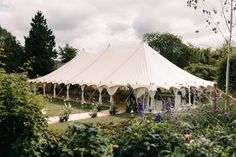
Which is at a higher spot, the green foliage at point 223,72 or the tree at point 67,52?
the tree at point 67,52

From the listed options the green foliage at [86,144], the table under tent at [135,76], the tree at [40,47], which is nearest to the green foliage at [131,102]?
the table under tent at [135,76]

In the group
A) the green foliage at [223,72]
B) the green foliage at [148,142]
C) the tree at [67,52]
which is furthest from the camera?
the tree at [67,52]

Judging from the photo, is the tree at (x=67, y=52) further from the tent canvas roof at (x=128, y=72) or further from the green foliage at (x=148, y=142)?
the green foliage at (x=148, y=142)

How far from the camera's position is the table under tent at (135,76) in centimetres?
2097

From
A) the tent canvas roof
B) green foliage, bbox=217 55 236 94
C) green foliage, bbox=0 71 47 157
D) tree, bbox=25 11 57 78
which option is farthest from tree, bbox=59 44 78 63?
green foliage, bbox=0 71 47 157

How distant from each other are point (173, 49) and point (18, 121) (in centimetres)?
6372

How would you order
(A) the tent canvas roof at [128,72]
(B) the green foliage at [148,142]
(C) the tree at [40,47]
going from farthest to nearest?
(C) the tree at [40,47]
(A) the tent canvas roof at [128,72]
(B) the green foliage at [148,142]

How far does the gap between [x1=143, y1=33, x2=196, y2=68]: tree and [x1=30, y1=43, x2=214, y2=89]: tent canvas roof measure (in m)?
39.1

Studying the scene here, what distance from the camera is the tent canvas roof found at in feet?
70.8

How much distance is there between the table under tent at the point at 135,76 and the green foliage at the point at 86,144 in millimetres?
14198

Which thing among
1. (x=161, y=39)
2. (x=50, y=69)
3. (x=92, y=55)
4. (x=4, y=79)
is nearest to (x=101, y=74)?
(x=92, y=55)

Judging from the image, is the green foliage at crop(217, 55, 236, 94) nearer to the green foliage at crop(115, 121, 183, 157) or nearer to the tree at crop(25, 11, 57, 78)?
the green foliage at crop(115, 121, 183, 157)

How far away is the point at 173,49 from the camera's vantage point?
67.4 meters

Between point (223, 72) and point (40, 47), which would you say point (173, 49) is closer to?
point (40, 47)
